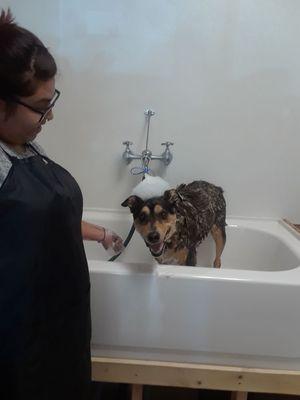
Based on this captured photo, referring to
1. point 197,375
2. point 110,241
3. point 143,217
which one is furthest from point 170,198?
point 197,375

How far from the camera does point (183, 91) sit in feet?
5.84

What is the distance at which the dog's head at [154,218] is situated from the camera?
1.29 metres

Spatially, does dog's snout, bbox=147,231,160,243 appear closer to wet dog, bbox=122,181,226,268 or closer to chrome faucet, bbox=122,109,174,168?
wet dog, bbox=122,181,226,268

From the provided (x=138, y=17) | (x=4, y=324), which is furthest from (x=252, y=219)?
(x=4, y=324)

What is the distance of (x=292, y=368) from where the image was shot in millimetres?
1216

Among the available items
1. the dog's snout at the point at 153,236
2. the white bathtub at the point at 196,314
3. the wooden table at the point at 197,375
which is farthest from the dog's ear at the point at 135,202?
the wooden table at the point at 197,375

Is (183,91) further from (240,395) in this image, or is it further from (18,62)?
(240,395)

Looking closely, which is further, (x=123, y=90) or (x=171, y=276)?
(x=123, y=90)

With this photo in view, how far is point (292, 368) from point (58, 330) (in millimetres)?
793

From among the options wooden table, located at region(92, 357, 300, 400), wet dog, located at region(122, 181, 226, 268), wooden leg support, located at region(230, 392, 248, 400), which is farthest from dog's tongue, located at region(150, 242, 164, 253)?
wooden leg support, located at region(230, 392, 248, 400)

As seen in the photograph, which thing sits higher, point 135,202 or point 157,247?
point 135,202

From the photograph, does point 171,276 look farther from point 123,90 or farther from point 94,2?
point 94,2

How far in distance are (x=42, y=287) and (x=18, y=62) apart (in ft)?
1.62

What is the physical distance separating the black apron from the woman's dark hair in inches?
5.9
